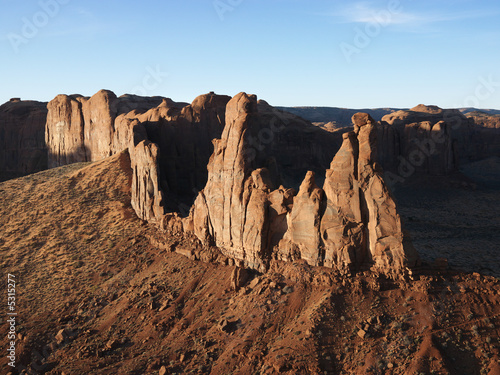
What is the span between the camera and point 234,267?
4019 cm

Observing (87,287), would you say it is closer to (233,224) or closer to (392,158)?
(233,224)

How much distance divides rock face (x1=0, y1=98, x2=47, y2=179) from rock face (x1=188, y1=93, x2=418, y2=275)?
7525cm

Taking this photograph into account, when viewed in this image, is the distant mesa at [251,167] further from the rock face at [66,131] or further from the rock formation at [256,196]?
the rock face at [66,131]

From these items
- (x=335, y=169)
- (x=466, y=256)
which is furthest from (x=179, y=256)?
(x=466, y=256)

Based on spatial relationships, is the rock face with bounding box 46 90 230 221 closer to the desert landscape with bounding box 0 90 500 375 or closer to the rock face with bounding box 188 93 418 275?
the desert landscape with bounding box 0 90 500 375

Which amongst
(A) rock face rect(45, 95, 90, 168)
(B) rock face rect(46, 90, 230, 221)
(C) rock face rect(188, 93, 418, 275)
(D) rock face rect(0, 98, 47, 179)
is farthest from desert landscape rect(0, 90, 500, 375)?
(D) rock face rect(0, 98, 47, 179)

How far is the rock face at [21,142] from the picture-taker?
106 meters

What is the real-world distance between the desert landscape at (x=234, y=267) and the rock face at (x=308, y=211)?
10cm

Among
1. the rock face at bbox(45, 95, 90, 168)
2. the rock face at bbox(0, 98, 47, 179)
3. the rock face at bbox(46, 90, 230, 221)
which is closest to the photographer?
the rock face at bbox(46, 90, 230, 221)

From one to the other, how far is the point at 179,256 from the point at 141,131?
22348mm

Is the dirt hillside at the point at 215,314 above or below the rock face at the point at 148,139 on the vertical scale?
below

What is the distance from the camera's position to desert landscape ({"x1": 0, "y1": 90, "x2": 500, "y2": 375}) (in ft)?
102

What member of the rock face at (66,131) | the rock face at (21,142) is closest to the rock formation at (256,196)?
the rock face at (66,131)

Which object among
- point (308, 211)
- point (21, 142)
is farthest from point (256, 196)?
point (21, 142)
